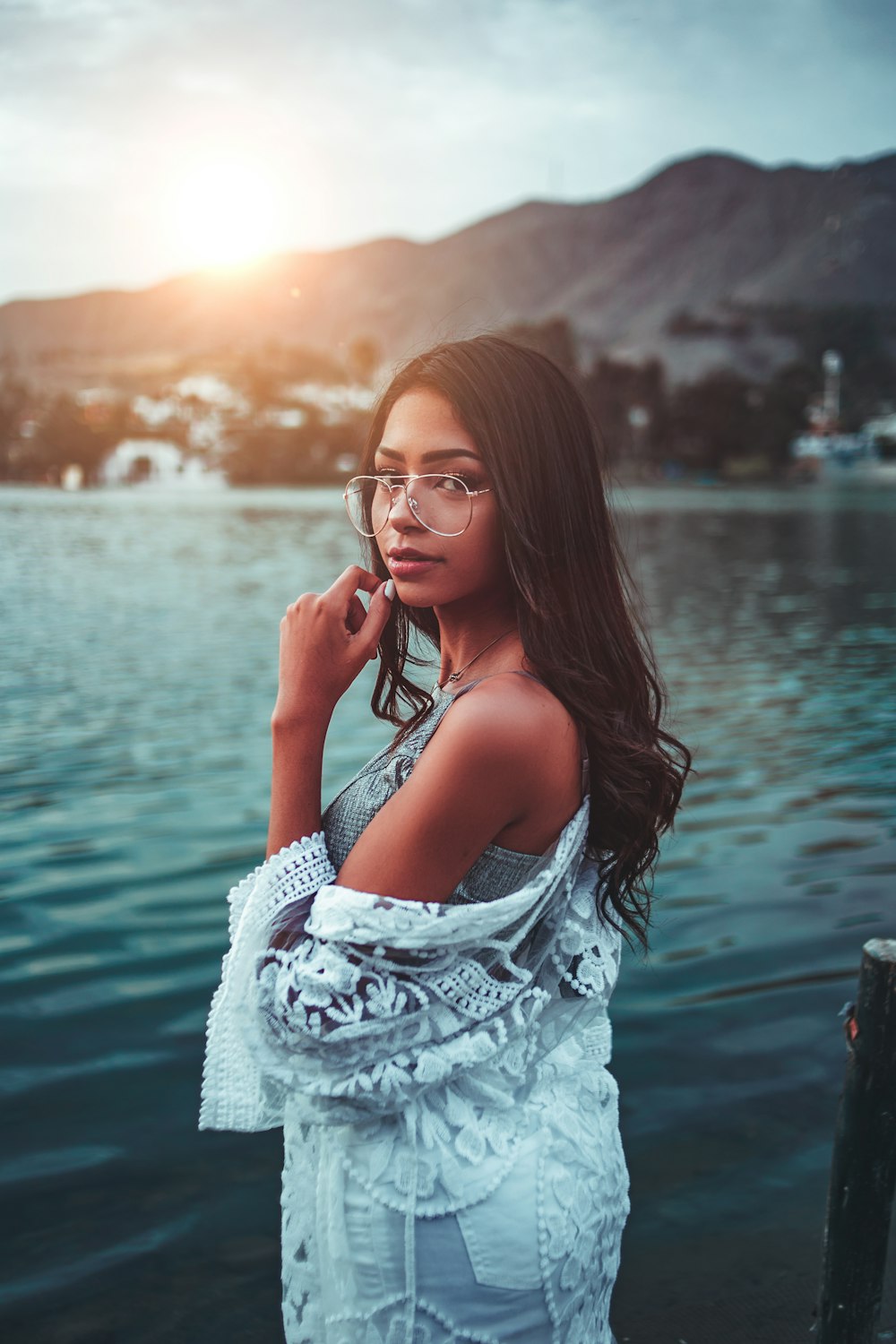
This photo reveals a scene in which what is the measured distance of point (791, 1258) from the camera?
3465mm

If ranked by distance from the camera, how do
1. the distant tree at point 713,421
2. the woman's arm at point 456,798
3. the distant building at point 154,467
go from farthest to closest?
the distant tree at point 713,421 < the distant building at point 154,467 < the woman's arm at point 456,798

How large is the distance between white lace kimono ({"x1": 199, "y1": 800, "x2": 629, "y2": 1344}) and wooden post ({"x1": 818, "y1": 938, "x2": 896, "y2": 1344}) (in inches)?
31.2

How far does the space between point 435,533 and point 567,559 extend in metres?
0.21

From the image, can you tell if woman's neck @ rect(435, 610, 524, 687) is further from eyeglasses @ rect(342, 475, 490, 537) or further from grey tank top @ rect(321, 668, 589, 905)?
eyeglasses @ rect(342, 475, 490, 537)

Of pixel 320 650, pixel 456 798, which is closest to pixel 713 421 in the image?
pixel 320 650

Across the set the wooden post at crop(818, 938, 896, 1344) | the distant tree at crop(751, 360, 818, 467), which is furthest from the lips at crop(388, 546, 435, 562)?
the distant tree at crop(751, 360, 818, 467)

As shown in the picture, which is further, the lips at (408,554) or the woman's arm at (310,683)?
the lips at (408,554)

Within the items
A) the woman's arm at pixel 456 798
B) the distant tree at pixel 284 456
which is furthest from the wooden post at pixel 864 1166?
the distant tree at pixel 284 456

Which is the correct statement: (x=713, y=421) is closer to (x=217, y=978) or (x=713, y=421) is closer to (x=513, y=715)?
(x=217, y=978)

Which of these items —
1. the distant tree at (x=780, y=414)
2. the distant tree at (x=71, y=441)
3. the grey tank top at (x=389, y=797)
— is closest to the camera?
the grey tank top at (x=389, y=797)

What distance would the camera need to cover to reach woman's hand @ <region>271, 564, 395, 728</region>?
1.71 m

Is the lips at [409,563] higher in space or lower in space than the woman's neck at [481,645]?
higher

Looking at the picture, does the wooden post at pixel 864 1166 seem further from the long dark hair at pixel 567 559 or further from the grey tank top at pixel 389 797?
the grey tank top at pixel 389 797

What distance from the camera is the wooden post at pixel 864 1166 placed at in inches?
86.1
